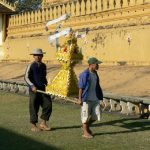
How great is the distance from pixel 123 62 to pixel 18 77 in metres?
5.86

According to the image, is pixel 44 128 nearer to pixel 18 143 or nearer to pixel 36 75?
pixel 36 75

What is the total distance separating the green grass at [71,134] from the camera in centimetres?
852

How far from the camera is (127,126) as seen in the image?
34.6ft

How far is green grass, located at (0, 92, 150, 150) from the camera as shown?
852cm

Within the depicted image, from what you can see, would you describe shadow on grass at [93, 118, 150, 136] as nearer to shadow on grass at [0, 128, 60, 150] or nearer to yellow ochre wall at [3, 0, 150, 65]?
shadow on grass at [0, 128, 60, 150]

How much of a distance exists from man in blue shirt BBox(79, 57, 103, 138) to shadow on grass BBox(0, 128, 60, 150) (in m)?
1.04

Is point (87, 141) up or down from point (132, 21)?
down

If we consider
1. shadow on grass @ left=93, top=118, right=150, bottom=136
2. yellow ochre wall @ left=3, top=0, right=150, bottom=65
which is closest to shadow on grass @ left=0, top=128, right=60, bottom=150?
shadow on grass @ left=93, top=118, right=150, bottom=136

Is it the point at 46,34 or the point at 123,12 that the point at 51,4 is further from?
the point at 123,12

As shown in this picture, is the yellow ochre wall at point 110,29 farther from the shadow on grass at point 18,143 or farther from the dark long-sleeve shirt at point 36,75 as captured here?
the shadow on grass at point 18,143

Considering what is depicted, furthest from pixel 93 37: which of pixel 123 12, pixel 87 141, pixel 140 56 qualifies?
pixel 87 141

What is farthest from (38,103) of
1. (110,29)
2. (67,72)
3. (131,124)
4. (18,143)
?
A: (110,29)

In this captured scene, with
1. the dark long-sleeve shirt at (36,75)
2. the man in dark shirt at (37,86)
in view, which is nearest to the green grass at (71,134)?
the man in dark shirt at (37,86)

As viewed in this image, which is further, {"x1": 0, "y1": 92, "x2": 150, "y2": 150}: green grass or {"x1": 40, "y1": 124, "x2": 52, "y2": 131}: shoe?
{"x1": 40, "y1": 124, "x2": 52, "y2": 131}: shoe
